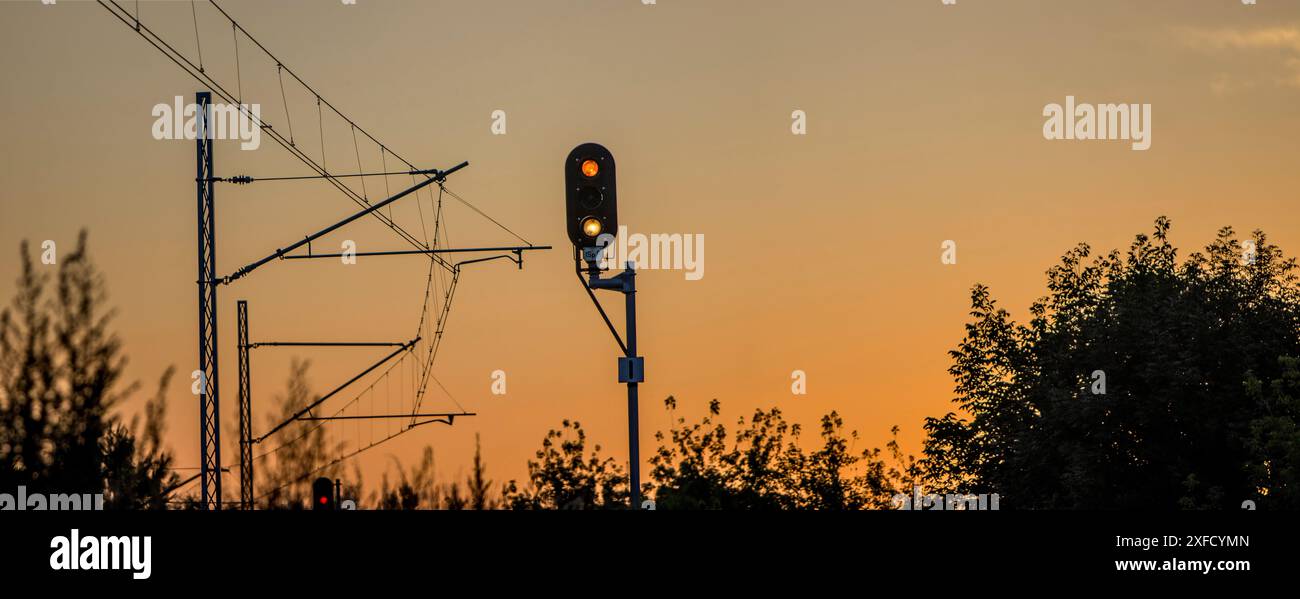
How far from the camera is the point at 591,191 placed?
1603 centimetres

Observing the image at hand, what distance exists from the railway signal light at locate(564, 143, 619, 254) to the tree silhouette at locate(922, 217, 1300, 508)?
29.9 meters

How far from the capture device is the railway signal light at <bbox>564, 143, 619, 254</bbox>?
16.0 meters

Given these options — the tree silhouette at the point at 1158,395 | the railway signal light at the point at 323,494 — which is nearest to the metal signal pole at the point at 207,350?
the railway signal light at the point at 323,494

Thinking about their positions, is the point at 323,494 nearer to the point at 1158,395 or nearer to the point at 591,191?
the point at 591,191

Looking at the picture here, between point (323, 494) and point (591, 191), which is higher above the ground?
point (591, 191)

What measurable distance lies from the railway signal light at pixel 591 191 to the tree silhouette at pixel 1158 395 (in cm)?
2986

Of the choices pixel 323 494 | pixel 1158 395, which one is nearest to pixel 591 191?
pixel 323 494

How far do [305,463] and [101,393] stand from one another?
18.9 metres

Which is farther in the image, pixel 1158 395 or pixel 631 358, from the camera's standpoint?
pixel 1158 395

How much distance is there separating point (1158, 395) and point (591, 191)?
109ft

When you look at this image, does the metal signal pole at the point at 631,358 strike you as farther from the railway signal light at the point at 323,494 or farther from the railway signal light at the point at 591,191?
the railway signal light at the point at 323,494
